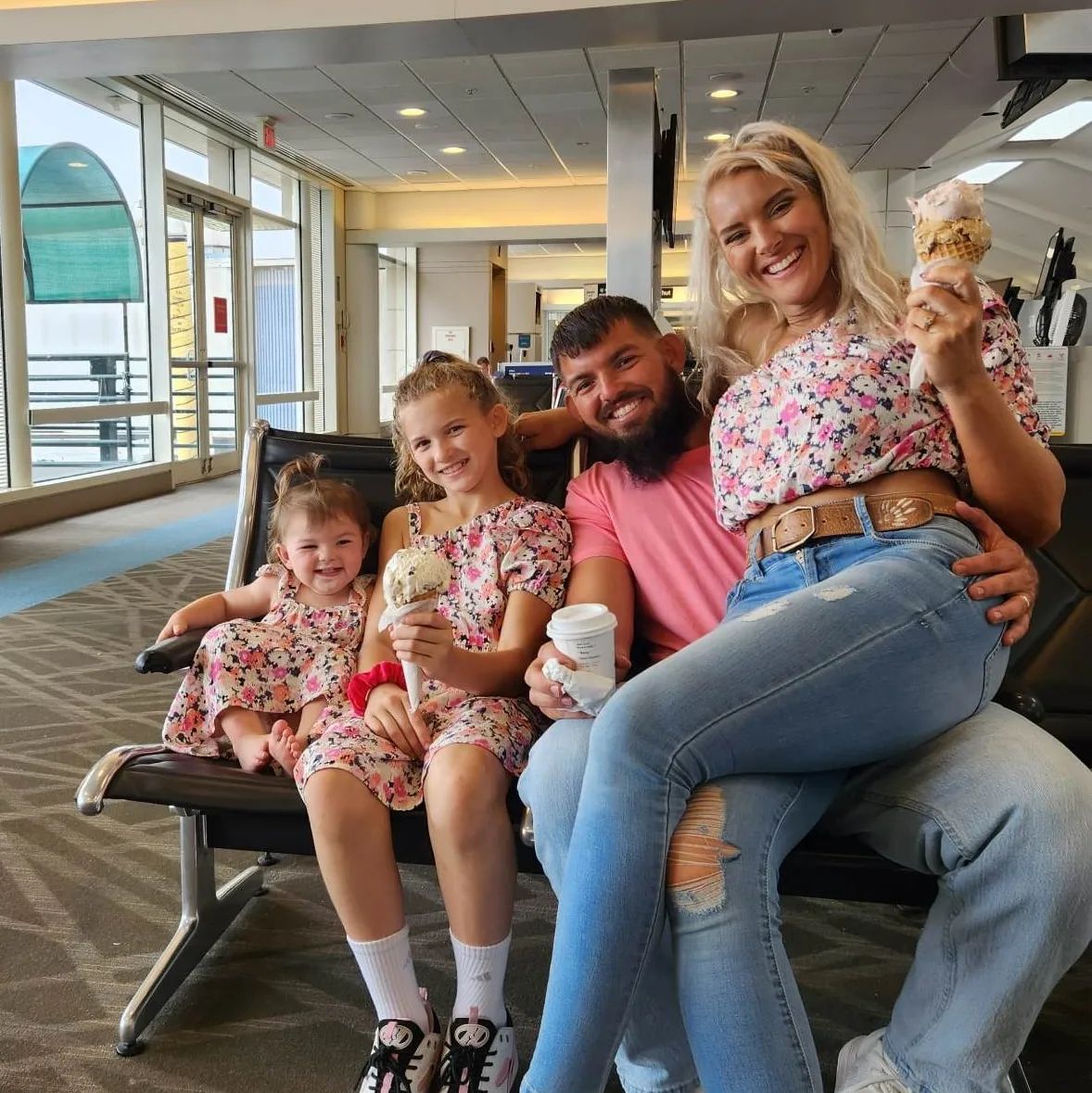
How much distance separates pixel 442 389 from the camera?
1.87m

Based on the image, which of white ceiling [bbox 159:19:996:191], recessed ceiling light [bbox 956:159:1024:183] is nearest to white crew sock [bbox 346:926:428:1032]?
white ceiling [bbox 159:19:996:191]

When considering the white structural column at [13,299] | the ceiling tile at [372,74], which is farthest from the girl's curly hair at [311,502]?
the ceiling tile at [372,74]

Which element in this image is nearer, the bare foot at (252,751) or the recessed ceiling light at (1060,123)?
the bare foot at (252,751)

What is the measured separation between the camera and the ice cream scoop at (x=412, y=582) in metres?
1.48

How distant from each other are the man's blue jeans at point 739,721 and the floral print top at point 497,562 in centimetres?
50

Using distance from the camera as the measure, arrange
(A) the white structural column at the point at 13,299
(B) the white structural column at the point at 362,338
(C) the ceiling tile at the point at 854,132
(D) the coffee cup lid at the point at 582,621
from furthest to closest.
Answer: (B) the white structural column at the point at 362,338
(C) the ceiling tile at the point at 854,132
(A) the white structural column at the point at 13,299
(D) the coffee cup lid at the point at 582,621

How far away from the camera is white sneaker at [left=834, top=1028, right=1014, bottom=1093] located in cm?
127

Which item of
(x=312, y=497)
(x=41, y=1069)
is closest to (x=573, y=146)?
(x=312, y=497)

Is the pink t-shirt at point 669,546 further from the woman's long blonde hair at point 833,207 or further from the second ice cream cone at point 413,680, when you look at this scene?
the second ice cream cone at point 413,680

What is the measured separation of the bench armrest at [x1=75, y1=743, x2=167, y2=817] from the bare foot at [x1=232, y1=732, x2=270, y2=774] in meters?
0.13

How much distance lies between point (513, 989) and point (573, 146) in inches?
407

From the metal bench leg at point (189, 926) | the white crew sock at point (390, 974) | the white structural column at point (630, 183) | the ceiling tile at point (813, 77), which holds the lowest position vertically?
the metal bench leg at point (189, 926)

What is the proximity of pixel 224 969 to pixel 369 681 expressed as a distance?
0.70 meters

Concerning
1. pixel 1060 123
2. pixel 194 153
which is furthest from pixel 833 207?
pixel 1060 123
